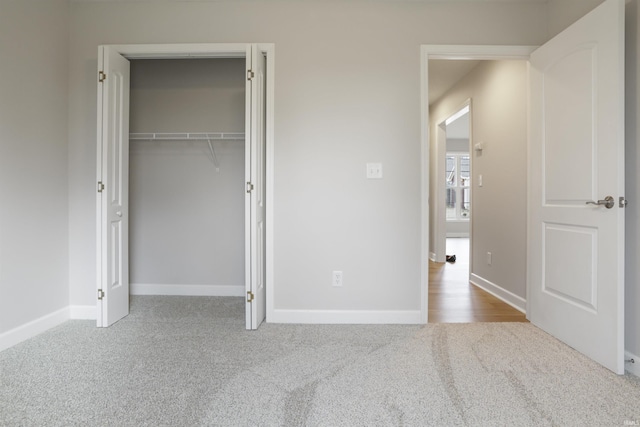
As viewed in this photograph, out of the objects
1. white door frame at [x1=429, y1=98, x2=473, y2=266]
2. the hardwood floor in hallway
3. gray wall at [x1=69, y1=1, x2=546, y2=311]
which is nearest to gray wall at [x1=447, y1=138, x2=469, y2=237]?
white door frame at [x1=429, y1=98, x2=473, y2=266]

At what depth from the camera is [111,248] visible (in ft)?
8.54

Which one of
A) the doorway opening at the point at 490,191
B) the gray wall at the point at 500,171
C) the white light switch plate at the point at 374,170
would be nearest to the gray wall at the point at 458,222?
the doorway opening at the point at 490,191

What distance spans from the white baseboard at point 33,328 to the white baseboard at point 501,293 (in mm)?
3799

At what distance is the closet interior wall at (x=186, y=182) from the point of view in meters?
3.51

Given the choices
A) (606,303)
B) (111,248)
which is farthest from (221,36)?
(606,303)

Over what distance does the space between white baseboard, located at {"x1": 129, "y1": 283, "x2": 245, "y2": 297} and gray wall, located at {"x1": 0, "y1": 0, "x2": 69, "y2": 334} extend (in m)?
0.77

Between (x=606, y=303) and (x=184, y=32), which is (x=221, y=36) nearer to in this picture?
(x=184, y=32)

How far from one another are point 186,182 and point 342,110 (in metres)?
1.83

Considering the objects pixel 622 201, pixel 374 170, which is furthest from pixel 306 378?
pixel 622 201

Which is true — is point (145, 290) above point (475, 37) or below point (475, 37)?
below

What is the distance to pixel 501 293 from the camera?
11.2ft

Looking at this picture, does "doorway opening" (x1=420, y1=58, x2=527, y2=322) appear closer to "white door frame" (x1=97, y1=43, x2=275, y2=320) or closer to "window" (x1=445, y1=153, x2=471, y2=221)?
"white door frame" (x1=97, y1=43, x2=275, y2=320)

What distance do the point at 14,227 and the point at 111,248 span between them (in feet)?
1.91

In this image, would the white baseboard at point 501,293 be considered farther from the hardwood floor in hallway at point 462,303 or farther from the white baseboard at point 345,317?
the white baseboard at point 345,317
